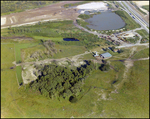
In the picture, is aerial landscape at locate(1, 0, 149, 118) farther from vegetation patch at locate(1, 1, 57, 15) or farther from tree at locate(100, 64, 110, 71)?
vegetation patch at locate(1, 1, 57, 15)

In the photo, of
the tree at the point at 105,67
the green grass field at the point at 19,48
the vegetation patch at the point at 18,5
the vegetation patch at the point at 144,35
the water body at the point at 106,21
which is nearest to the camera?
the tree at the point at 105,67

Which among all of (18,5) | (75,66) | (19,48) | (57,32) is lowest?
(75,66)

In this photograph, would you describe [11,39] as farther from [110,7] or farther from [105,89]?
[110,7]

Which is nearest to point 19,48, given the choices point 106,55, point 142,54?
point 106,55

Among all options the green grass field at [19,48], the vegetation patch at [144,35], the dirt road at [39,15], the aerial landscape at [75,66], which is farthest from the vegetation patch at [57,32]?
the vegetation patch at [144,35]

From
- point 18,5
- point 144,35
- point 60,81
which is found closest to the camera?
point 60,81

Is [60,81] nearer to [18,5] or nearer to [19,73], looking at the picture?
[19,73]

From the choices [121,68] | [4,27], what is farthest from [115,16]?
[4,27]

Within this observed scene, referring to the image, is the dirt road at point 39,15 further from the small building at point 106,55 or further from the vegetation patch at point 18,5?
the small building at point 106,55
